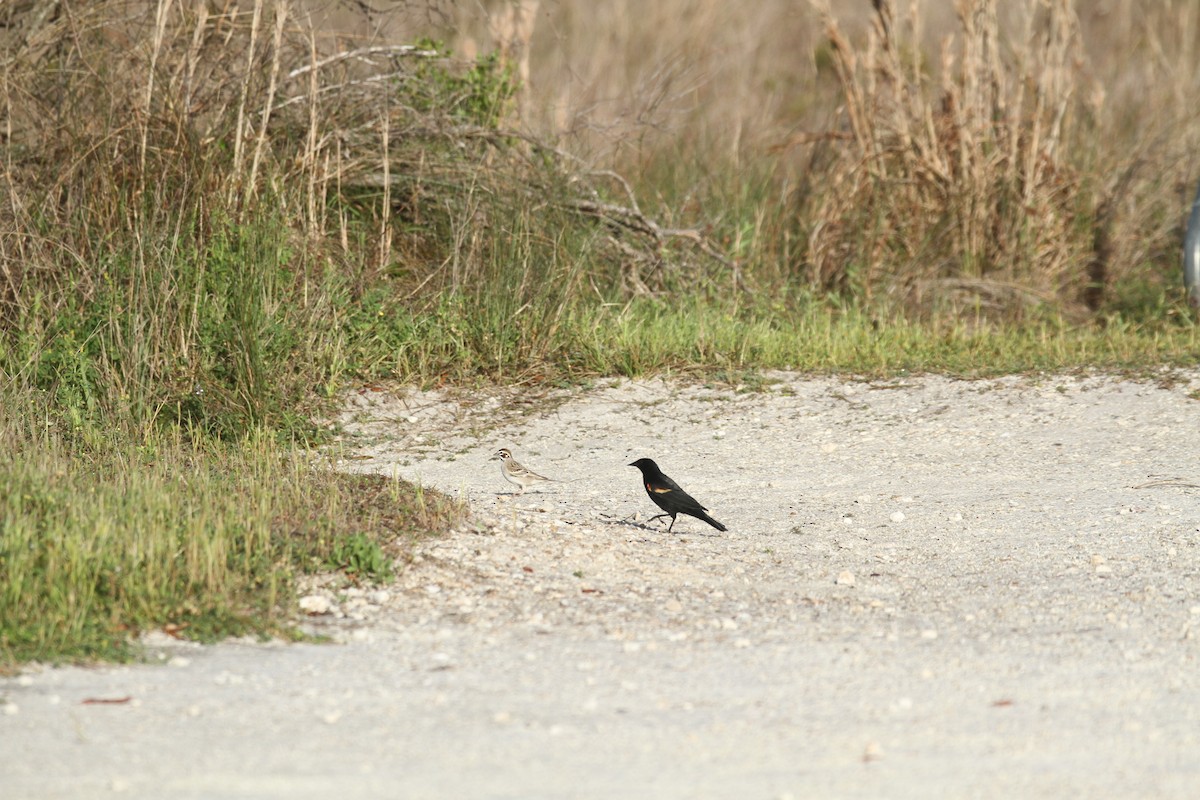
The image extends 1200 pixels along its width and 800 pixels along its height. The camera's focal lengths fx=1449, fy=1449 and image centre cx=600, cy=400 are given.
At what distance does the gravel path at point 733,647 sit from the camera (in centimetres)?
355

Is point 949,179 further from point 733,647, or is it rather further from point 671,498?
point 733,647

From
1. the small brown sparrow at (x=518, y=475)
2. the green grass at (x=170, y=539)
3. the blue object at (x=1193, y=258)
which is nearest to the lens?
the green grass at (x=170, y=539)

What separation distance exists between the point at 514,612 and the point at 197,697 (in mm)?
1281

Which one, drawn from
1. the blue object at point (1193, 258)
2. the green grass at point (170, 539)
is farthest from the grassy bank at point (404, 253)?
the blue object at point (1193, 258)

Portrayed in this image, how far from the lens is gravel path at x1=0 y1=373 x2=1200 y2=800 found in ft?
11.7

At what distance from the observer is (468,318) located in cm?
893

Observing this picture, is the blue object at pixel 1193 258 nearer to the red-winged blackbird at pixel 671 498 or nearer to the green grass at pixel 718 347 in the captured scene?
the green grass at pixel 718 347

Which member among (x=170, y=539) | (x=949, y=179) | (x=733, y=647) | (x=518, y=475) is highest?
(x=949, y=179)

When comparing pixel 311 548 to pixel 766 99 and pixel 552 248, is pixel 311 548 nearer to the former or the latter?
pixel 552 248

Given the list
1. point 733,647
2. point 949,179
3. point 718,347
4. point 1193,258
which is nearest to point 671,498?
point 733,647

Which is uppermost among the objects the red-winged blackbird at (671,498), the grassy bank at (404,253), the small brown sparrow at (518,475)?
the grassy bank at (404,253)

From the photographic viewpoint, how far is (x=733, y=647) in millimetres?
4645

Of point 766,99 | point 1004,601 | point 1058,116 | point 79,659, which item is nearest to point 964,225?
point 1058,116

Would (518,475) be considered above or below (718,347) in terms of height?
below
